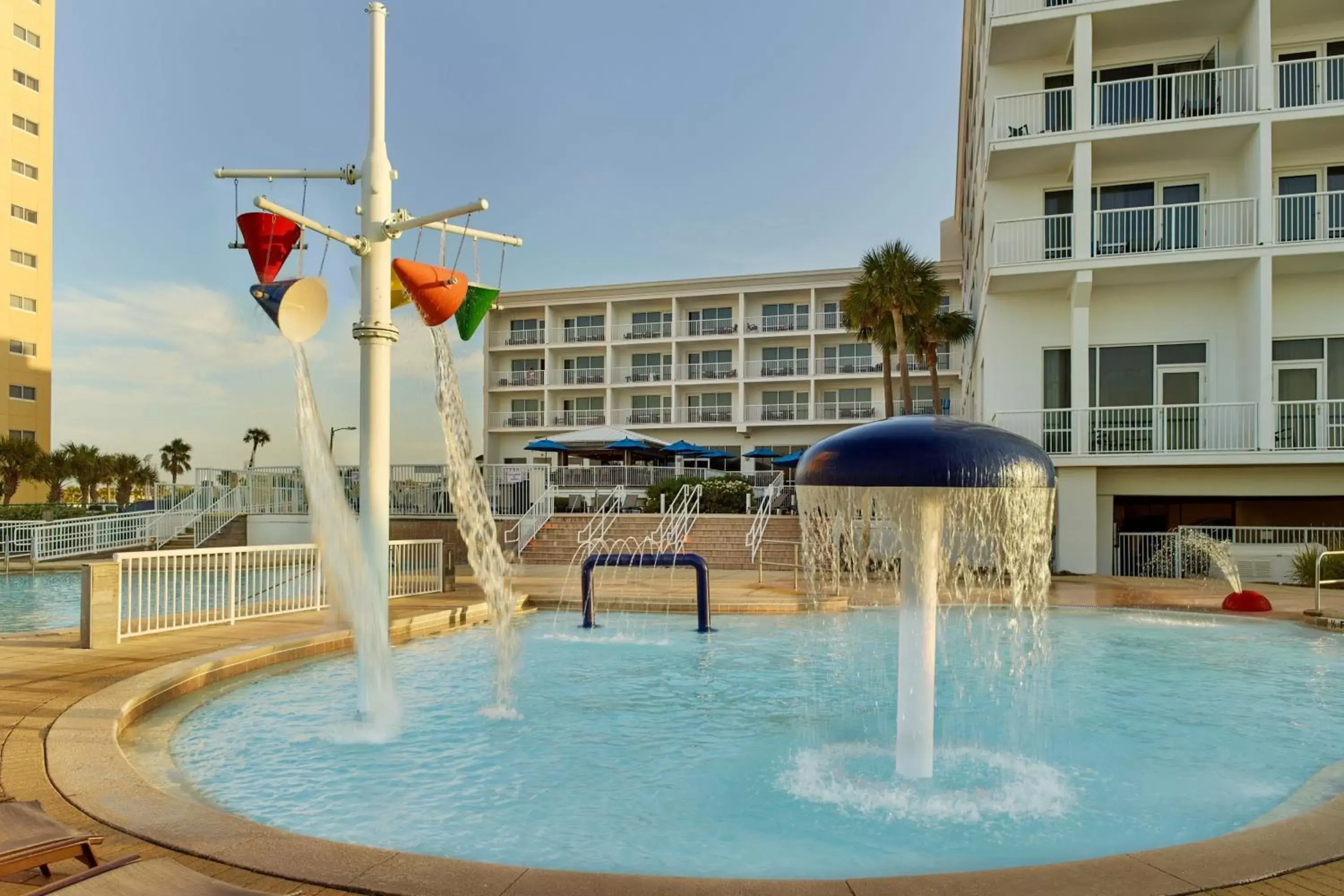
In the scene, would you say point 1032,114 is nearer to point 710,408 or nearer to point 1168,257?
point 1168,257

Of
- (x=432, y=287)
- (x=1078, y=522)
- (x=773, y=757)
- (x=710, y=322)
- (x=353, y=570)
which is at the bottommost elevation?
(x=773, y=757)

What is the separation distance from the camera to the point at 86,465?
44.8 m

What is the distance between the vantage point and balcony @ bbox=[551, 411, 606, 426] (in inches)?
2092

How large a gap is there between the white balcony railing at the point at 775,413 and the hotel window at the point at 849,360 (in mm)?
2531

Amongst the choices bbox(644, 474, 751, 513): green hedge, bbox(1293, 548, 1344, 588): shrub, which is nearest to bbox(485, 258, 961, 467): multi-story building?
bbox(644, 474, 751, 513): green hedge

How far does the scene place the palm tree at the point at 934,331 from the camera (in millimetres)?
33719

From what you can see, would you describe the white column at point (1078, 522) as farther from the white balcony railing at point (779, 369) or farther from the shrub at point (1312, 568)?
the white balcony railing at point (779, 369)

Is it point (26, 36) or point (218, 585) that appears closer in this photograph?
point (218, 585)

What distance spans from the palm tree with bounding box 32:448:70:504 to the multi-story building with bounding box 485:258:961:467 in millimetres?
21759

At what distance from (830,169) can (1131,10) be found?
33.2 feet

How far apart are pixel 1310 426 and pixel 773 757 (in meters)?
19.2

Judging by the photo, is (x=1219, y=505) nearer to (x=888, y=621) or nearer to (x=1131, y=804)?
(x=888, y=621)

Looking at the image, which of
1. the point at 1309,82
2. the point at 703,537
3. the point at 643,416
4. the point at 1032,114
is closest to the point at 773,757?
the point at 703,537

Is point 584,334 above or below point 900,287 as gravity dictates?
above
